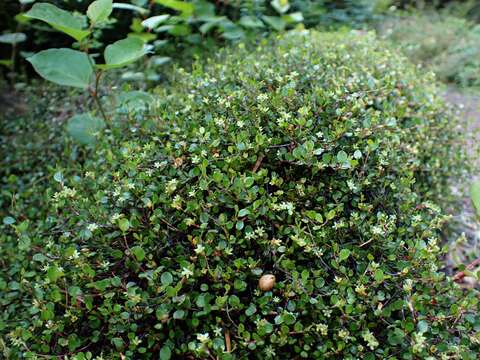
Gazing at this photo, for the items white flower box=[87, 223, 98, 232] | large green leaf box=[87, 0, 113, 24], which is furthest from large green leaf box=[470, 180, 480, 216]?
large green leaf box=[87, 0, 113, 24]

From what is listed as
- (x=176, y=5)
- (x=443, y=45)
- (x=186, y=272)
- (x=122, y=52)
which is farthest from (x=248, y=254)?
(x=443, y=45)

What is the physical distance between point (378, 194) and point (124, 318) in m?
0.86

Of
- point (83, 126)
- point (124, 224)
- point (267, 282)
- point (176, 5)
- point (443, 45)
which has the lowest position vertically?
point (443, 45)

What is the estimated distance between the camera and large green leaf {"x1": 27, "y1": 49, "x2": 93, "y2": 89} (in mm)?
1856

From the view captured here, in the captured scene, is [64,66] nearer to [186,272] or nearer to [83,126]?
[83,126]

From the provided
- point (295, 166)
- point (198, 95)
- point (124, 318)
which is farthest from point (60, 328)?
point (198, 95)

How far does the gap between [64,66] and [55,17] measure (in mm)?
199

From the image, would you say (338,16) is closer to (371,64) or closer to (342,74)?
(371,64)

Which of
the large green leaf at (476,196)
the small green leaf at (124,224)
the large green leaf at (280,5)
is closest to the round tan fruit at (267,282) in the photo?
the small green leaf at (124,224)

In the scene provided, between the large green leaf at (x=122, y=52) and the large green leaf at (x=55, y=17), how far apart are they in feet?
0.38

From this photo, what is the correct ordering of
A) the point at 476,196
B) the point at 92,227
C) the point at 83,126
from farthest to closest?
the point at 83,126, the point at 476,196, the point at 92,227

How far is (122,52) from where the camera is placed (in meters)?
1.88

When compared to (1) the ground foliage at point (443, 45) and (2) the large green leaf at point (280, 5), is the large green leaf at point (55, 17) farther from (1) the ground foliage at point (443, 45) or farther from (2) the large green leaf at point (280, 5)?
(1) the ground foliage at point (443, 45)

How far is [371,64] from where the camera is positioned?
2453 mm
